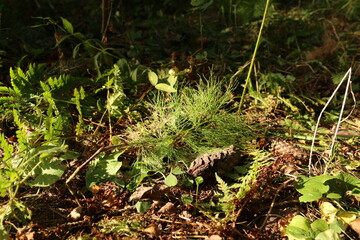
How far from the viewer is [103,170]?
66.2 inches

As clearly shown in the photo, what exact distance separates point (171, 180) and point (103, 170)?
1.14ft

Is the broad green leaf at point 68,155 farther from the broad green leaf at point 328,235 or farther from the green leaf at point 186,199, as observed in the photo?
the broad green leaf at point 328,235

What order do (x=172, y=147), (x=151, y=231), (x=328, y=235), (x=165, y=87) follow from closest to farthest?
(x=328, y=235)
(x=151, y=231)
(x=172, y=147)
(x=165, y=87)

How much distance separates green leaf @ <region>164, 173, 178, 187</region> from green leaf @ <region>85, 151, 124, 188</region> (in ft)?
0.81

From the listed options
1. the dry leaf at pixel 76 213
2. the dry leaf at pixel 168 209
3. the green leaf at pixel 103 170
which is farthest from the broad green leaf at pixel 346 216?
the dry leaf at pixel 76 213

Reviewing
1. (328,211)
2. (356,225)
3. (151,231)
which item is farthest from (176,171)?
(356,225)

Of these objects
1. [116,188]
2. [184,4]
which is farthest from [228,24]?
[116,188]

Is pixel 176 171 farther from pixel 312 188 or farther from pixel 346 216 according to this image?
pixel 346 216

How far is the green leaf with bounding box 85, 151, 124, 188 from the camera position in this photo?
1.66 metres

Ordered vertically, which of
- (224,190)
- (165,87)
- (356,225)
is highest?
(165,87)

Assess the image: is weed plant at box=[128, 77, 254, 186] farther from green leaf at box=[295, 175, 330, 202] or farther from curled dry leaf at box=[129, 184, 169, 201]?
green leaf at box=[295, 175, 330, 202]

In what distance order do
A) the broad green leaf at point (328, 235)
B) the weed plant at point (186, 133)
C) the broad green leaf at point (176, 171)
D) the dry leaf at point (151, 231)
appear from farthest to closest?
the weed plant at point (186, 133) → the broad green leaf at point (176, 171) → the dry leaf at point (151, 231) → the broad green leaf at point (328, 235)

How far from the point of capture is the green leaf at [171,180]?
61.6 inches

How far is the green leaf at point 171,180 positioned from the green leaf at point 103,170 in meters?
0.25
